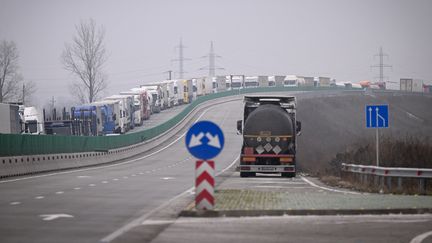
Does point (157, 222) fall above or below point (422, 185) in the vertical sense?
above

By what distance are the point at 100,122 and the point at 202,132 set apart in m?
62.2

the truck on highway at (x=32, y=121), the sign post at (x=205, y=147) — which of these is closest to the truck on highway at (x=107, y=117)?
the truck on highway at (x=32, y=121)

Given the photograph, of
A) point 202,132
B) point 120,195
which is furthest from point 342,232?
point 120,195

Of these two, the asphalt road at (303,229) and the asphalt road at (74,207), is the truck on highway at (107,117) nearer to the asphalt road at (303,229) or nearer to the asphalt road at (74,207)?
the asphalt road at (74,207)

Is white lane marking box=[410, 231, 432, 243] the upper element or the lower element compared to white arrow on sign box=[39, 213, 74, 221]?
upper

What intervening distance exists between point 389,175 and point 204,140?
42.3 feet

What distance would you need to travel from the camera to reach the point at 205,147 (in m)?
17.9

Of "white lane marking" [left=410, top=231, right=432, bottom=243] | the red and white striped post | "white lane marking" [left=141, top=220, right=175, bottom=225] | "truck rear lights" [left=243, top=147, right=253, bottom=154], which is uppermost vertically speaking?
the red and white striped post

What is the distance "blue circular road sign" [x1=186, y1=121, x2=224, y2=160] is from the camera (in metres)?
17.9

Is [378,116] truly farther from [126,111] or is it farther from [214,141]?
[126,111]

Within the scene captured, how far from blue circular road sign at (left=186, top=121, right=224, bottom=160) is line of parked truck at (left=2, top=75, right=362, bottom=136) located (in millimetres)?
43783

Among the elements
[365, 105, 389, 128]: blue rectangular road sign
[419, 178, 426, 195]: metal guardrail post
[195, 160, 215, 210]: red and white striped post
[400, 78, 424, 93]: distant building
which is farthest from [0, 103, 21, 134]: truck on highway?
[400, 78, 424, 93]: distant building

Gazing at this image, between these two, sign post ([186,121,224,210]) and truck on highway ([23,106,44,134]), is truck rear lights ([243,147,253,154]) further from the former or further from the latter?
truck on highway ([23,106,44,134])

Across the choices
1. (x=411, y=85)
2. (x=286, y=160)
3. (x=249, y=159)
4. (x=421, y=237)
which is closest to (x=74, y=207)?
(x=421, y=237)
